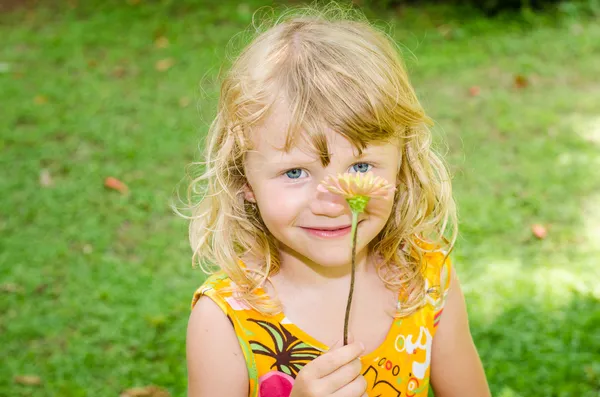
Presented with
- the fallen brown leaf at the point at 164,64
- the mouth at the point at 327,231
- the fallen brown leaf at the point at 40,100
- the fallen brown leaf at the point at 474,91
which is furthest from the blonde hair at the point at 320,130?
the fallen brown leaf at the point at 164,64

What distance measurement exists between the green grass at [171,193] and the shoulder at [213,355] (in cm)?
75

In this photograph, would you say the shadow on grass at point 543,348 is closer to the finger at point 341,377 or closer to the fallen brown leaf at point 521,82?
the finger at point 341,377

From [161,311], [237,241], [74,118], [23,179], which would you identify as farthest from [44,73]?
[237,241]

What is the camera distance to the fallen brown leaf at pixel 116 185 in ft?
14.2

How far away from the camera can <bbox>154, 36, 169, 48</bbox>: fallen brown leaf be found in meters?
6.45

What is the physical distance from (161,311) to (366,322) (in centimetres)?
160

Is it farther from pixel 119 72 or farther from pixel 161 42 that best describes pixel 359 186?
pixel 161 42

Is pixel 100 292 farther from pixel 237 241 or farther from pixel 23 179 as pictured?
pixel 237 241

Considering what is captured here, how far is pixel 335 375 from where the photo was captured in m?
1.60

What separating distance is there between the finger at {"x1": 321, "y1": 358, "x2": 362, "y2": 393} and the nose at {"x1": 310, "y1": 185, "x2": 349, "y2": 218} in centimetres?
33

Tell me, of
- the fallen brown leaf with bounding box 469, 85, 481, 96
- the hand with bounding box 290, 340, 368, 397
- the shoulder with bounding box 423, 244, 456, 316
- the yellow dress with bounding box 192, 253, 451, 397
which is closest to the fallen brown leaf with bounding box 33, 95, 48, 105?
the fallen brown leaf with bounding box 469, 85, 481, 96

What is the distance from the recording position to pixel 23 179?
4504 millimetres

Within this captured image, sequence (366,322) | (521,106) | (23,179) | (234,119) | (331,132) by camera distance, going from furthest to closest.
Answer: (521,106)
(23,179)
(366,322)
(234,119)
(331,132)

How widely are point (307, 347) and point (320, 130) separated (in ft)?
1.96
